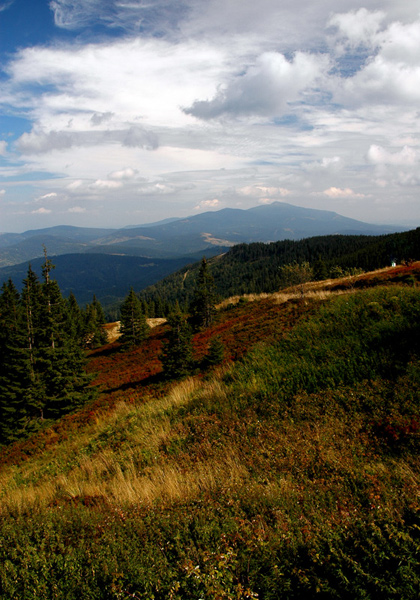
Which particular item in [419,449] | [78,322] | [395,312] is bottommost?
[78,322]

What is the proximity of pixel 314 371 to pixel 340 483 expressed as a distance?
11.6 feet

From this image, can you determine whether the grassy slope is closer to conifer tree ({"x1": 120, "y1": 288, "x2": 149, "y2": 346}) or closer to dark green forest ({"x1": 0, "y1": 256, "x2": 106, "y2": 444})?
dark green forest ({"x1": 0, "y1": 256, "x2": 106, "y2": 444})

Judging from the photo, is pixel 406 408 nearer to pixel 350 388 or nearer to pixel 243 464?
pixel 350 388

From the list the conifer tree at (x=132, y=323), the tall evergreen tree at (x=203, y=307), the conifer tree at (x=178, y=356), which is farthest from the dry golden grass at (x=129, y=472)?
the conifer tree at (x=132, y=323)

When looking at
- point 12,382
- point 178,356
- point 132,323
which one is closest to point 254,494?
point 178,356

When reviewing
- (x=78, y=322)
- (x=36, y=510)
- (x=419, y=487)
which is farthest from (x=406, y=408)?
(x=78, y=322)

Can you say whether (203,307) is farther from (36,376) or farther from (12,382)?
(12,382)

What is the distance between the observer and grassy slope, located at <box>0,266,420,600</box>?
9.45 ft

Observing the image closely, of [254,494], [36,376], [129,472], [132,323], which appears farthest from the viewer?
[132,323]

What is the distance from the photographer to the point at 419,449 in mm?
4539

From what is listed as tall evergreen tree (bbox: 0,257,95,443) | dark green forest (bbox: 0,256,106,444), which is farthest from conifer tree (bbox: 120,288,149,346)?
tall evergreen tree (bbox: 0,257,95,443)

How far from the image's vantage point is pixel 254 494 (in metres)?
4.09

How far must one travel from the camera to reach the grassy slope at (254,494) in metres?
2.88

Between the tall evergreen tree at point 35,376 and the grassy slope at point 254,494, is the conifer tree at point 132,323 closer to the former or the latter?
the tall evergreen tree at point 35,376
